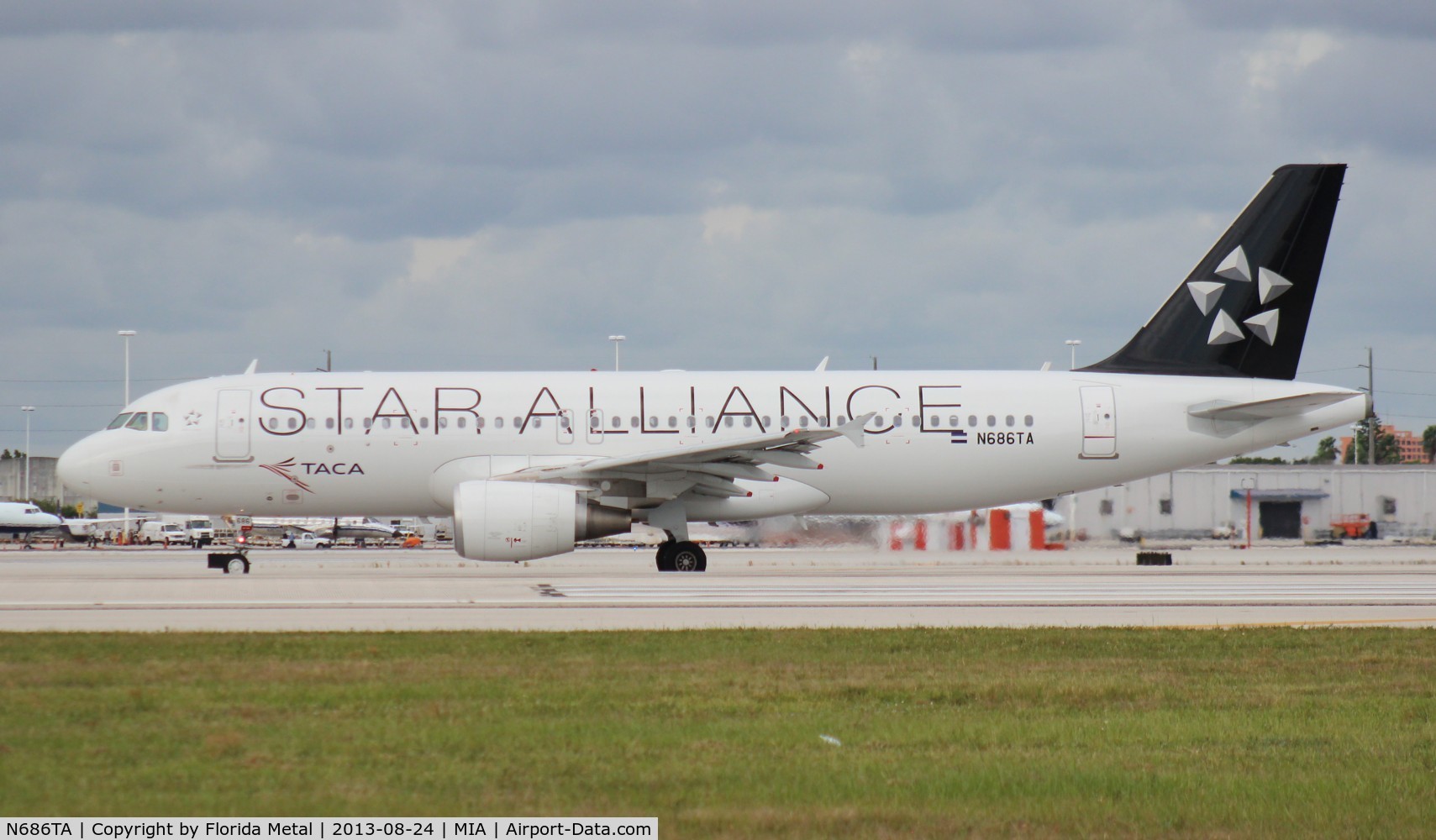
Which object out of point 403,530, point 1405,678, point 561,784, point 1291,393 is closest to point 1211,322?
point 1291,393

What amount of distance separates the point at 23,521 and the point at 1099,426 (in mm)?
51017

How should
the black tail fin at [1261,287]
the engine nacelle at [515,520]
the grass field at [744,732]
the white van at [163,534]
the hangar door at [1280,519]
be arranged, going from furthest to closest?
the white van at [163,534]
the hangar door at [1280,519]
the black tail fin at [1261,287]
the engine nacelle at [515,520]
the grass field at [744,732]

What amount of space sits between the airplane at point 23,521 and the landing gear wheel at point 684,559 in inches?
1789

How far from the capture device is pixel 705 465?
82.6 feet

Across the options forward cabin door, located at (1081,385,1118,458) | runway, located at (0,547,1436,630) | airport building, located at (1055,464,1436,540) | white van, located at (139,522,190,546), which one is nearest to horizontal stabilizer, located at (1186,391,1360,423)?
forward cabin door, located at (1081,385,1118,458)

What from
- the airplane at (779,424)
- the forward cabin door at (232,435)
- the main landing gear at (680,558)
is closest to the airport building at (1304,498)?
the airplane at (779,424)

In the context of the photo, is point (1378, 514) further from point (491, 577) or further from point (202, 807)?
point (202, 807)

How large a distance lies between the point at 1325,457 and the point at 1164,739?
13225cm

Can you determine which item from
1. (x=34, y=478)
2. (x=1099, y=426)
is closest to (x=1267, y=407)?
(x=1099, y=426)

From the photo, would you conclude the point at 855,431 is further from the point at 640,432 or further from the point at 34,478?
the point at 34,478

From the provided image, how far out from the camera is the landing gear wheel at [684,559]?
2617cm

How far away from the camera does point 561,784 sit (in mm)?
7547

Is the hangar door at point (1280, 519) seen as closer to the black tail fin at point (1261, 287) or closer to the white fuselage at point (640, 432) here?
the black tail fin at point (1261, 287)

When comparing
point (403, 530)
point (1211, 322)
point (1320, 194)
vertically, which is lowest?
point (403, 530)
